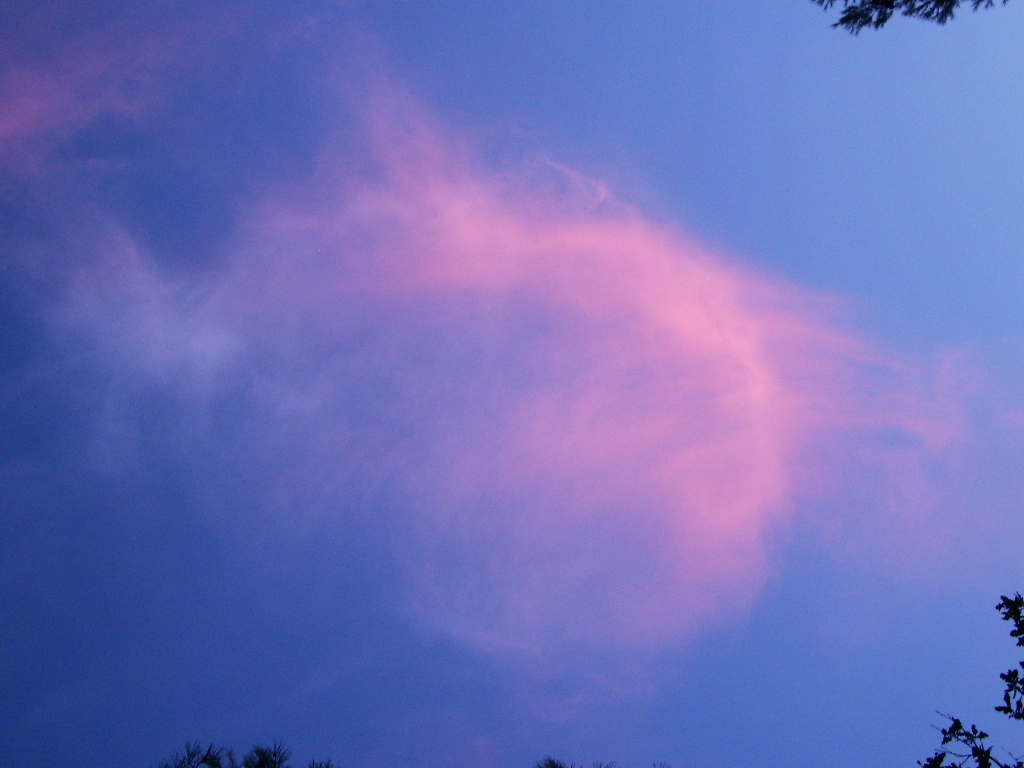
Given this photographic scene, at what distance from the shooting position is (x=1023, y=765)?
10094 millimetres

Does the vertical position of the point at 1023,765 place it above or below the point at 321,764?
below

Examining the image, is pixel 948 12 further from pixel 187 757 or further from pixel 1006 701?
pixel 187 757

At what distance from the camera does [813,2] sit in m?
14.3

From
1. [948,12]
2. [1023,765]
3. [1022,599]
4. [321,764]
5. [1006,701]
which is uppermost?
[948,12]

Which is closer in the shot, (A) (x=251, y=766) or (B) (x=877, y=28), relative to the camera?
(B) (x=877, y=28)

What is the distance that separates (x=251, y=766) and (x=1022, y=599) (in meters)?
21.6

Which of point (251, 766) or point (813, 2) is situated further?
point (251, 766)

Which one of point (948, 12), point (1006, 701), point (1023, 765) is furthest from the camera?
point (948, 12)

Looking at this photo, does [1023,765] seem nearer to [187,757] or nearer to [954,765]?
[954,765]

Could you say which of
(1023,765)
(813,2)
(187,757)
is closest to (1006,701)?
(1023,765)

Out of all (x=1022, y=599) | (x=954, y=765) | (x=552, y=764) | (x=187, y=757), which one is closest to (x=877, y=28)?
(x=1022, y=599)

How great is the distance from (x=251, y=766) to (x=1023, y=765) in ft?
67.9

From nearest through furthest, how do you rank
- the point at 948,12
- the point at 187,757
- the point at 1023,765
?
the point at 1023,765
the point at 948,12
the point at 187,757

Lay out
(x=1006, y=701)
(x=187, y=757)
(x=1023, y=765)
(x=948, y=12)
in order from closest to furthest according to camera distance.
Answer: (x=1023, y=765) < (x=1006, y=701) < (x=948, y=12) < (x=187, y=757)
